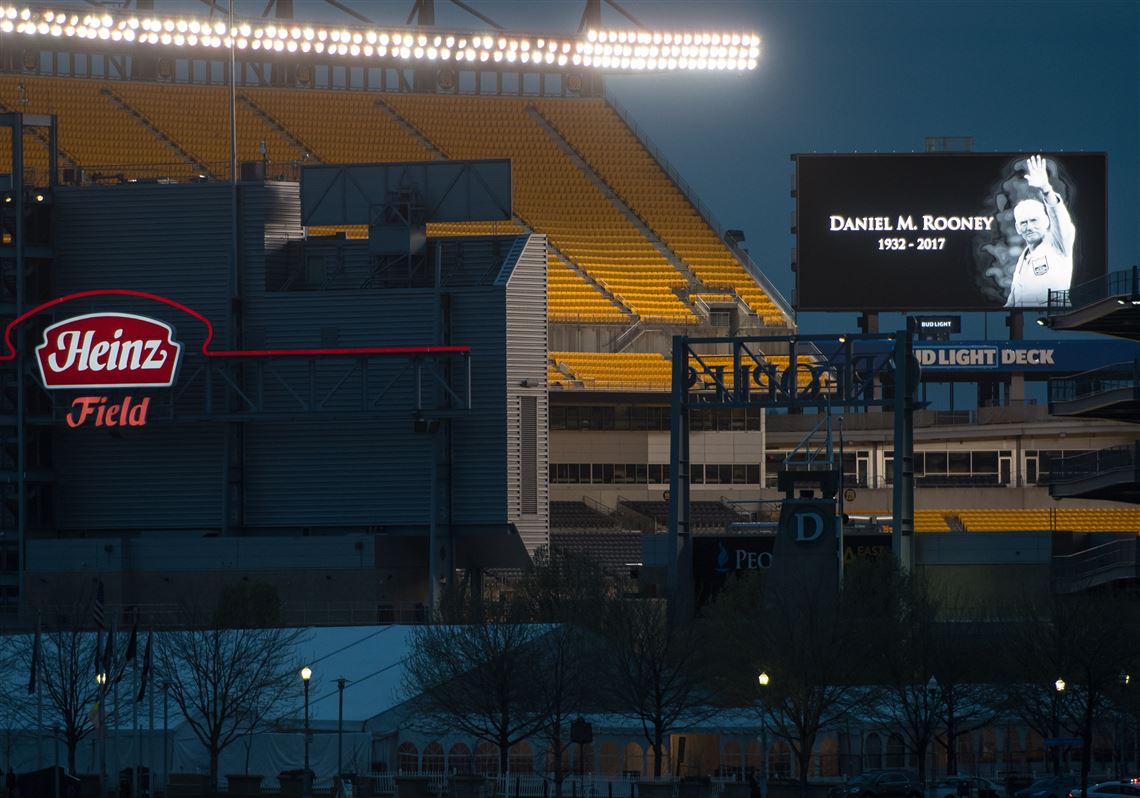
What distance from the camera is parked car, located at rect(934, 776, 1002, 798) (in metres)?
50.4

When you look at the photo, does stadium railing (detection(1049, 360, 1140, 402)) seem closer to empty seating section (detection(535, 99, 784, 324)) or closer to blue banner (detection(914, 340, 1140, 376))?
blue banner (detection(914, 340, 1140, 376))

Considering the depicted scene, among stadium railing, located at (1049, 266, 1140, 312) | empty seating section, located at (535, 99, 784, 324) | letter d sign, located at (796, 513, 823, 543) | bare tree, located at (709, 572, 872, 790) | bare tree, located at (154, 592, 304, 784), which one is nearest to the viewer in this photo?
bare tree, located at (709, 572, 872, 790)

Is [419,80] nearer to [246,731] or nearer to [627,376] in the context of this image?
[627,376]

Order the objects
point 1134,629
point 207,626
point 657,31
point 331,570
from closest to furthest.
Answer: point 1134,629 → point 207,626 → point 331,570 → point 657,31

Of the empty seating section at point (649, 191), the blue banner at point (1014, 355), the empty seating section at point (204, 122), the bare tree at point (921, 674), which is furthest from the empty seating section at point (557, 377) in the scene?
the bare tree at point (921, 674)

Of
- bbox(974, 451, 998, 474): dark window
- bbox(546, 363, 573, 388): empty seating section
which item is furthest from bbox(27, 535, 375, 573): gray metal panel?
bbox(974, 451, 998, 474): dark window

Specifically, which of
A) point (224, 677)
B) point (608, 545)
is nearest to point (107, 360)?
point (224, 677)

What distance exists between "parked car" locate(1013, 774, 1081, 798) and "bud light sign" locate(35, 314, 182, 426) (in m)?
35.1

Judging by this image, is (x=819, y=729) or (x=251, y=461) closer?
(x=819, y=729)

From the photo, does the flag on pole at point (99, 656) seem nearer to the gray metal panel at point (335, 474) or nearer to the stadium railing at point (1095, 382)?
the gray metal panel at point (335, 474)

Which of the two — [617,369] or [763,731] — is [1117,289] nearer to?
[763,731]

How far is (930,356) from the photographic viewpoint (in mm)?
110062

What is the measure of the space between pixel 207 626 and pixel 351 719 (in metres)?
9.90

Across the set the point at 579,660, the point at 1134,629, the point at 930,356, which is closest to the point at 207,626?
the point at 579,660
